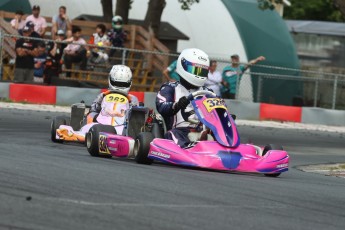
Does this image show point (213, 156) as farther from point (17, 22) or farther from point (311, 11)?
point (311, 11)

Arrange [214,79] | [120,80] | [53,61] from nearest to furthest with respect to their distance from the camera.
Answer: [120,80]
[53,61]
[214,79]

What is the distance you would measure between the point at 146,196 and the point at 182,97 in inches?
131

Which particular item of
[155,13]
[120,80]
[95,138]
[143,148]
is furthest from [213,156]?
[155,13]

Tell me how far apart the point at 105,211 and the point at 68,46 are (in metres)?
16.1

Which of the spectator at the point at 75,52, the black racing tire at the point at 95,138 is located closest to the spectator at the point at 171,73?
the spectator at the point at 75,52

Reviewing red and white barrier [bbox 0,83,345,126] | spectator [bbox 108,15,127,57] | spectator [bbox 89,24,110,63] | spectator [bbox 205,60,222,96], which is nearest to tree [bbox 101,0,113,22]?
spectator [bbox 108,15,127,57]

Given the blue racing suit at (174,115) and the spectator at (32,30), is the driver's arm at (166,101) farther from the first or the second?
the spectator at (32,30)

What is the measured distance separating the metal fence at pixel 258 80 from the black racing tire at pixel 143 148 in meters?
11.3

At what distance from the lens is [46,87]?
22312 millimetres

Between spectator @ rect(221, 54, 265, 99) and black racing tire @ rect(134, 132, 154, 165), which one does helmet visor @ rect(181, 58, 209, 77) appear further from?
spectator @ rect(221, 54, 265, 99)

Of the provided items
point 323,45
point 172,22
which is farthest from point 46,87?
point 323,45

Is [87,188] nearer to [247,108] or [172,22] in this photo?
[247,108]

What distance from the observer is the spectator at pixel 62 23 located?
23.6m

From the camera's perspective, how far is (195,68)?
39.1 ft
